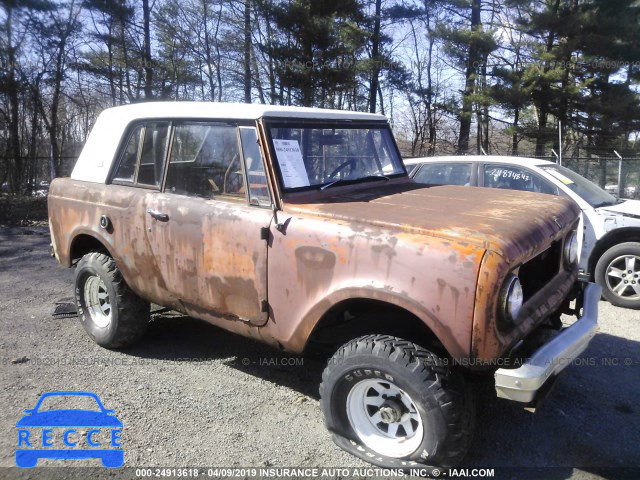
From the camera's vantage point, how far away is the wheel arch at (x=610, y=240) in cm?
561

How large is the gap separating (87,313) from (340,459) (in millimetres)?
2791

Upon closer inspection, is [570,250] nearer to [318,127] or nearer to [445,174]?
[318,127]

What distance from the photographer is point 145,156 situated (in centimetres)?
399

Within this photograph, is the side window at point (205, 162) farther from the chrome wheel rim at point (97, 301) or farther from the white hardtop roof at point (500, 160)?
the white hardtop roof at point (500, 160)

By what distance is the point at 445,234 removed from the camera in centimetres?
250

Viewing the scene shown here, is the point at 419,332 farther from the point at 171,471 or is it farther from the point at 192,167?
the point at 192,167

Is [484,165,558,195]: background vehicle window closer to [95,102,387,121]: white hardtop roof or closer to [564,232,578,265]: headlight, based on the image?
[95,102,387,121]: white hardtop roof

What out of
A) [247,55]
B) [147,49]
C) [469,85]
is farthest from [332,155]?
[247,55]

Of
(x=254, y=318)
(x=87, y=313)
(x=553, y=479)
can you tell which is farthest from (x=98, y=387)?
(x=553, y=479)

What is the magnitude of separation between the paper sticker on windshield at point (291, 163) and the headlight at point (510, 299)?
146 centimetres

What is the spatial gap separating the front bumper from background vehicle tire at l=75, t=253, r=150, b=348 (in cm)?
295

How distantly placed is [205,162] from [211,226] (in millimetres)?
546

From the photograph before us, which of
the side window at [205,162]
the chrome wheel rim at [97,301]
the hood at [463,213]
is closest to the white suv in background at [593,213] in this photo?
the hood at [463,213]

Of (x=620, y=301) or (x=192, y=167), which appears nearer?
(x=192, y=167)
